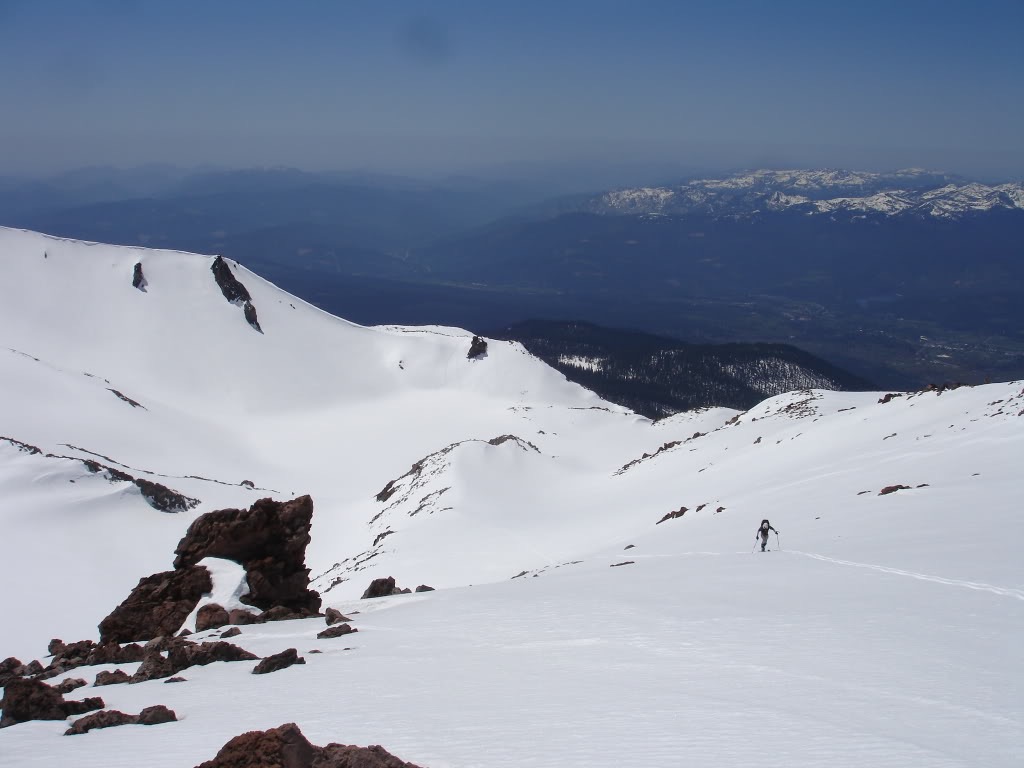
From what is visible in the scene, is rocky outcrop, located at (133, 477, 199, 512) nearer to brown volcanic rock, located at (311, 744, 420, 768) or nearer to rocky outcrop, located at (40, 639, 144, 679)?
rocky outcrop, located at (40, 639, 144, 679)

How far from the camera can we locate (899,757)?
5.93 metres

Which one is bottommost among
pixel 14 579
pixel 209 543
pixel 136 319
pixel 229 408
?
pixel 14 579

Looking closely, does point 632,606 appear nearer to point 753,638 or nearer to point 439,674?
point 753,638

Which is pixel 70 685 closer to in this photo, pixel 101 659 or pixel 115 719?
pixel 101 659

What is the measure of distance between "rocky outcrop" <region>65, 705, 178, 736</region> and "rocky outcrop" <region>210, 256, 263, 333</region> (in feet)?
293

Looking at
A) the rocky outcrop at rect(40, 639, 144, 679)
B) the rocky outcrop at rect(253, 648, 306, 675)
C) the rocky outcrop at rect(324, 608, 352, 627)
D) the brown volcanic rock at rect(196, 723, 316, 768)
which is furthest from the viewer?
the rocky outcrop at rect(324, 608, 352, 627)

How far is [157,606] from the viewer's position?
18766 millimetres

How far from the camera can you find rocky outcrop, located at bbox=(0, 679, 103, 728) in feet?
32.8

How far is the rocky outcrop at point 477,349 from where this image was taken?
10156 cm

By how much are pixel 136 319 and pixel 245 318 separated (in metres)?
12.7

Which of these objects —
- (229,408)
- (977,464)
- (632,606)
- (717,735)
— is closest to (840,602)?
(632,606)

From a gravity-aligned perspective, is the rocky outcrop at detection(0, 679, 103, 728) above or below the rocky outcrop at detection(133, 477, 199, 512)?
below

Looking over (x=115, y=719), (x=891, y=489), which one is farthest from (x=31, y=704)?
(x=891, y=489)

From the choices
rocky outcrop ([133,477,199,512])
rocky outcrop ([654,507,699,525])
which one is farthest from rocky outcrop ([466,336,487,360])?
rocky outcrop ([654,507,699,525])
